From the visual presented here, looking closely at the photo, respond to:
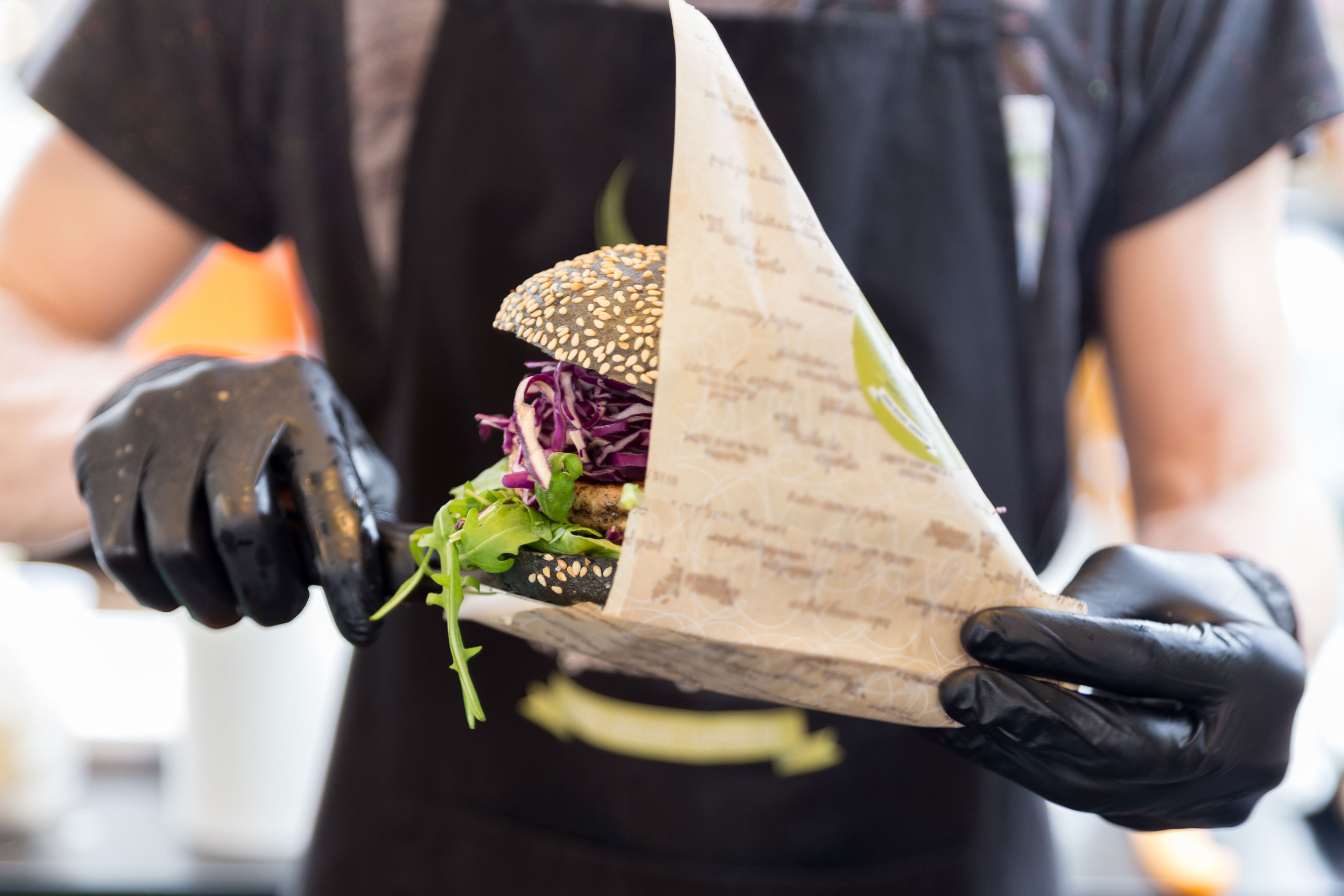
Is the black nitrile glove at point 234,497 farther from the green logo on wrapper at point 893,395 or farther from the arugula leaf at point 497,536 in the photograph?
the green logo on wrapper at point 893,395

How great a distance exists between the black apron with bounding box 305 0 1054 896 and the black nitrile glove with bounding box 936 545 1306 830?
28 centimetres

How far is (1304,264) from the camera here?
6.02 feet

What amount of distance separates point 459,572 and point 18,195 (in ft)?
2.72

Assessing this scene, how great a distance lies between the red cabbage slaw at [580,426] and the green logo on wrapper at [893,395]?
0.18m

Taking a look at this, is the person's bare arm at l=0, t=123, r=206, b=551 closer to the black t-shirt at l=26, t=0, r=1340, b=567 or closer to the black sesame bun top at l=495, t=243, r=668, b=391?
the black t-shirt at l=26, t=0, r=1340, b=567

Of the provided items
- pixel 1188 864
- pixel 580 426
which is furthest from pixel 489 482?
pixel 1188 864

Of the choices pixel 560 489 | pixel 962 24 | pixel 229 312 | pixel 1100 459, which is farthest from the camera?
pixel 1100 459

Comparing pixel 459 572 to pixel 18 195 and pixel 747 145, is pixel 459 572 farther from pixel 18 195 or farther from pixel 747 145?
pixel 18 195

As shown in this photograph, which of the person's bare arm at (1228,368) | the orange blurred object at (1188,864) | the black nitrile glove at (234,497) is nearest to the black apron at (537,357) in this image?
the person's bare arm at (1228,368)

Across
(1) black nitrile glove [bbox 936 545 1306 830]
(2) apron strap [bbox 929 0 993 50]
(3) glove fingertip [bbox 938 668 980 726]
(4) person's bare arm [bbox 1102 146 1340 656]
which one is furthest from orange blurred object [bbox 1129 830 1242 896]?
(2) apron strap [bbox 929 0 993 50]

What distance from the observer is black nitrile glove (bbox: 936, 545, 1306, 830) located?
2.11ft

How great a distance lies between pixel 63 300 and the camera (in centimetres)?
108

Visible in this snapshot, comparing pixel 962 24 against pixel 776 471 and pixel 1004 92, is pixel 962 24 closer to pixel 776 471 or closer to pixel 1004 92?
pixel 1004 92

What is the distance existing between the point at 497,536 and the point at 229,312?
1305mm
